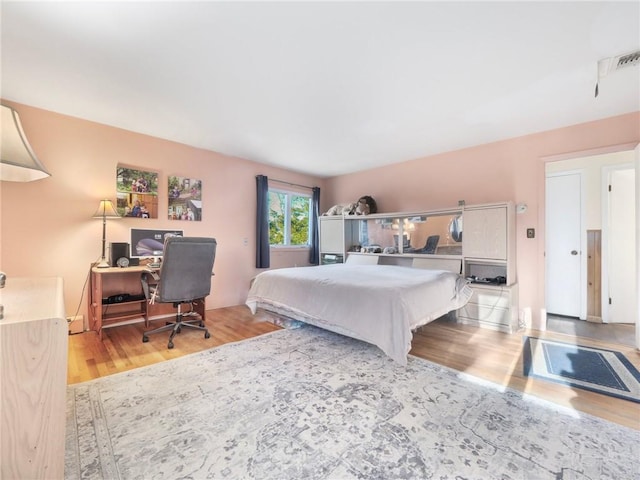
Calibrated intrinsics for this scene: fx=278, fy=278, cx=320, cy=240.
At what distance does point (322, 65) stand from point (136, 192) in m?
2.89

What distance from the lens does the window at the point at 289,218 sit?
5.34 metres

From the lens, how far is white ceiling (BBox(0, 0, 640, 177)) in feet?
5.66

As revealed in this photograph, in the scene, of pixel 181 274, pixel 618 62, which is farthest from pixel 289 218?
pixel 618 62

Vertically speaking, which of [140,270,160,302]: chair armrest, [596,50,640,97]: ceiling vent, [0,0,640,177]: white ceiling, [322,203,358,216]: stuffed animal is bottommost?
[140,270,160,302]: chair armrest

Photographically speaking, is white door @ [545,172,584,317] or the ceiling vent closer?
the ceiling vent

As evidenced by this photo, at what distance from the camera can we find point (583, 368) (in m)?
2.38

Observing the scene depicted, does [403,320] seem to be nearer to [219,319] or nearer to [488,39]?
[488,39]

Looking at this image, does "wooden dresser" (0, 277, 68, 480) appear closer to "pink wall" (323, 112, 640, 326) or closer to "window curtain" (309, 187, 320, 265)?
"pink wall" (323, 112, 640, 326)

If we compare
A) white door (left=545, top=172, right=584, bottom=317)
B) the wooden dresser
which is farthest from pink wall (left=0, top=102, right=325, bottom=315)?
white door (left=545, top=172, right=584, bottom=317)

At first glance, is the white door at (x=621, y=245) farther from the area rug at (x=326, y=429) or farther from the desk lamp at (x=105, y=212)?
the desk lamp at (x=105, y=212)

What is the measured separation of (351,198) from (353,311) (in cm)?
351

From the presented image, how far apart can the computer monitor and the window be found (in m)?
1.94

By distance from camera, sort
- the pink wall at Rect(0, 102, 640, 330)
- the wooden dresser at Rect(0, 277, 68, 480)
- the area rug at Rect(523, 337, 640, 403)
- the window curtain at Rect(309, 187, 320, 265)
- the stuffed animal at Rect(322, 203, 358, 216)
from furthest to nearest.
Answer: the window curtain at Rect(309, 187, 320, 265), the stuffed animal at Rect(322, 203, 358, 216), the pink wall at Rect(0, 102, 640, 330), the area rug at Rect(523, 337, 640, 403), the wooden dresser at Rect(0, 277, 68, 480)

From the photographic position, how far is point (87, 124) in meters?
3.25
